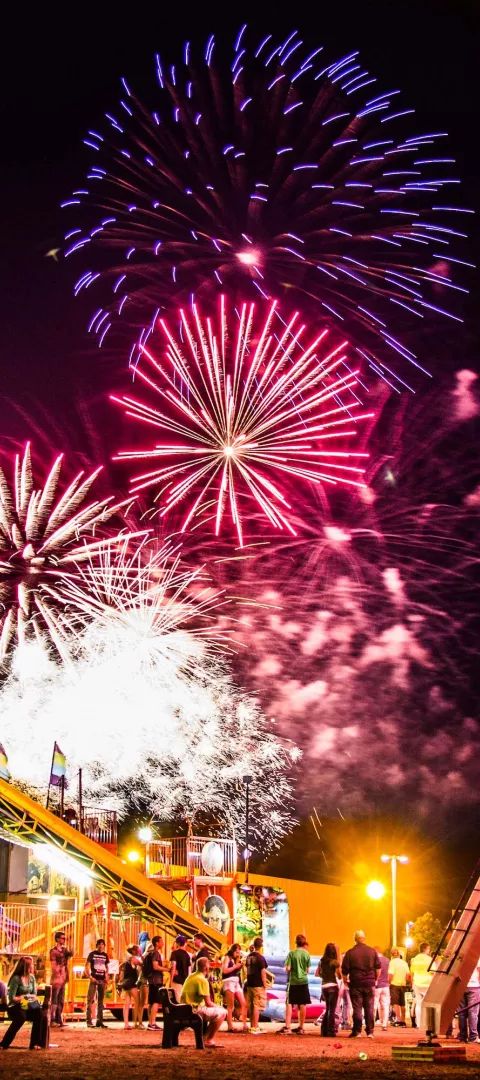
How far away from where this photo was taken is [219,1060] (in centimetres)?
Answer: 1603

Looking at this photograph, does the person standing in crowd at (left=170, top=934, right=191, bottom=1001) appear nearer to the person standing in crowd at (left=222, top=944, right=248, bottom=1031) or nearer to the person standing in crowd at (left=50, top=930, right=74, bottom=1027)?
the person standing in crowd at (left=222, top=944, right=248, bottom=1031)

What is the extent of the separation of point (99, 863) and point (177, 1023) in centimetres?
1045

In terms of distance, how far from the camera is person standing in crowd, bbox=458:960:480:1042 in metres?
20.4

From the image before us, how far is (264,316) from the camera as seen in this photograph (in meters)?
28.4

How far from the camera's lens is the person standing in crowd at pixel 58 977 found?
22.8 m

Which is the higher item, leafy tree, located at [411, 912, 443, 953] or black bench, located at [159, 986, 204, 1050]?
leafy tree, located at [411, 912, 443, 953]

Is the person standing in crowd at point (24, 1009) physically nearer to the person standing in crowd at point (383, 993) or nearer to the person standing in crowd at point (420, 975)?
the person standing in crowd at point (420, 975)

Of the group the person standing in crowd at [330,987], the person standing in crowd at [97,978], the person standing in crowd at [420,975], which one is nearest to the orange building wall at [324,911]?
the person standing in crowd at [420,975]

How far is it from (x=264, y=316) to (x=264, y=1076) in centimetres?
1863

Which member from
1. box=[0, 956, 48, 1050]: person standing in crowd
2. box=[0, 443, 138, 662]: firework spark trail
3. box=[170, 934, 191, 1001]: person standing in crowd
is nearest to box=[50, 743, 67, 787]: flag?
box=[0, 443, 138, 662]: firework spark trail

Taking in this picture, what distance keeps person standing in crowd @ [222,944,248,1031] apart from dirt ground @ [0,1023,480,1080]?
4.04ft

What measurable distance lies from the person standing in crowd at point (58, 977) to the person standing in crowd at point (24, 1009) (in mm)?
4509

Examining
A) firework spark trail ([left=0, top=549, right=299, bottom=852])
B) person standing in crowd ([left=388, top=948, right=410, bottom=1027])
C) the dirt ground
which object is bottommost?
the dirt ground

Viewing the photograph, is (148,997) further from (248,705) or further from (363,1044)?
(248,705)
